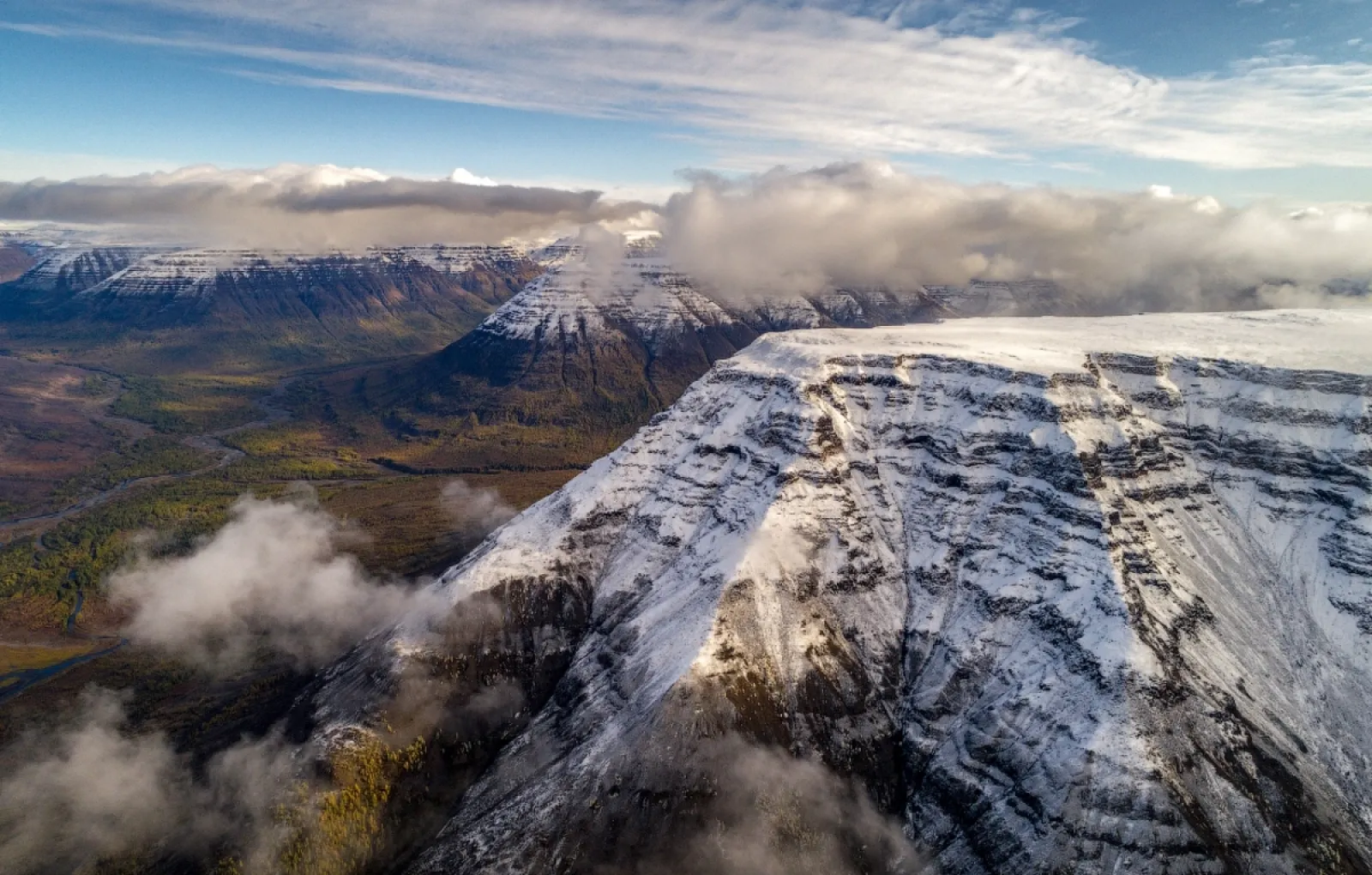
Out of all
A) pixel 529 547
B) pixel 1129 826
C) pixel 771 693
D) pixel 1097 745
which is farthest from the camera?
pixel 529 547

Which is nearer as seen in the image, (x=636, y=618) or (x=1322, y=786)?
(x=1322, y=786)

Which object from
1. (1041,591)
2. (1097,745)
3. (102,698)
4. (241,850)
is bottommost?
(102,698)

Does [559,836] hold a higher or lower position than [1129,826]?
lower

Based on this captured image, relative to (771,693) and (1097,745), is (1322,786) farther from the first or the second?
(771,693)

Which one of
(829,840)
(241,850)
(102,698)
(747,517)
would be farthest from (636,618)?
(102,698)

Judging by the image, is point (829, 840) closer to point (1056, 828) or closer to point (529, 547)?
point (1056, 828)

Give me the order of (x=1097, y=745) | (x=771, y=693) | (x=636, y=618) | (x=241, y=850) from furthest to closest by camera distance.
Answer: (x=636, y=618), (x=771, y=693), (x=241, y=850), (x=1097, y=745)
